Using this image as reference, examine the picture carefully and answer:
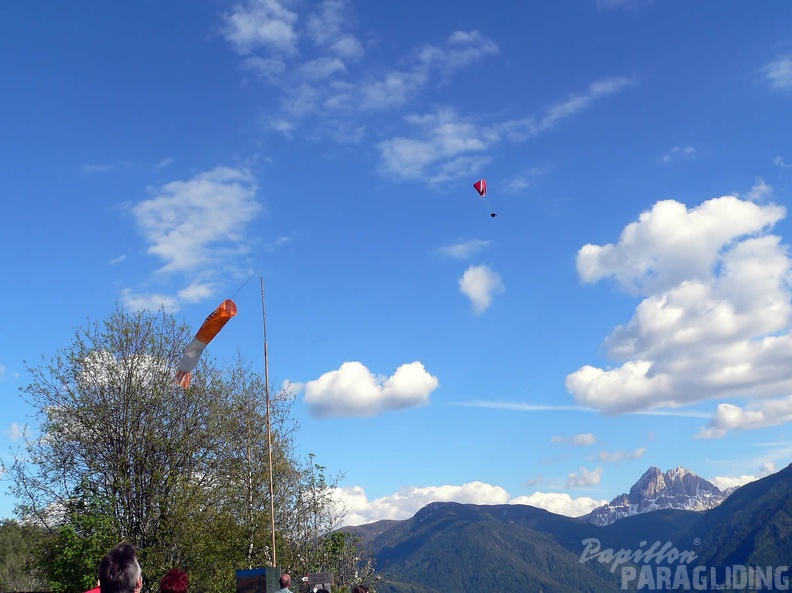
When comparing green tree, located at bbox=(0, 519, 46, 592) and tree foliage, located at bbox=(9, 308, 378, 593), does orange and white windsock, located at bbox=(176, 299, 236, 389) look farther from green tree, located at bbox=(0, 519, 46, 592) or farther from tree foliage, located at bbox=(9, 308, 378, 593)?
green tree, located at bbox=(0, 519, 46, 592)

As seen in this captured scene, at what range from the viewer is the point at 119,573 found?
6488 millimetres

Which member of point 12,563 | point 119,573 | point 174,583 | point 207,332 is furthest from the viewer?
point 12,563

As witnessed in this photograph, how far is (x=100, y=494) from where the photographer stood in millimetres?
37719

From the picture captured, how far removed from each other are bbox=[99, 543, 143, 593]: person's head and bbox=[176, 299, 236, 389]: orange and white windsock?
2291 centimetres

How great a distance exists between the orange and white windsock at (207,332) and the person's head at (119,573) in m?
22.9

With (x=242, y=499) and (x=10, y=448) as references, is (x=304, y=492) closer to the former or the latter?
(x=242, y=499)

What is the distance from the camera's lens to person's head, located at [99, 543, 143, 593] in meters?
6.48

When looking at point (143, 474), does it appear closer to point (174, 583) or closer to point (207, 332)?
point (207, 332)

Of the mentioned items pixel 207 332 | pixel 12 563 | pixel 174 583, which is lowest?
pixel 12 563

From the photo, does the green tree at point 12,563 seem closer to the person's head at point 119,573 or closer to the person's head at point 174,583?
the person's head at point 174,583

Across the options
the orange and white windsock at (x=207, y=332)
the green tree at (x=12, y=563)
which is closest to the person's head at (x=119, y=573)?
the orange and white windsock at (x=207, y=332)

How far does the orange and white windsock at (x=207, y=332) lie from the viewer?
2916 centimetres

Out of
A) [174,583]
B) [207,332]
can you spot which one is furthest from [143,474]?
[174,583]

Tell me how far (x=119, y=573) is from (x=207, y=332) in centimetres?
2398
